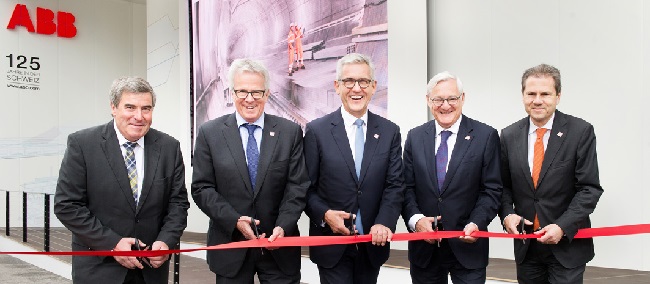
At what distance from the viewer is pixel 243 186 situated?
2713mm

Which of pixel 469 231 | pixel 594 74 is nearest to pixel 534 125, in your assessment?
pixel 469 231

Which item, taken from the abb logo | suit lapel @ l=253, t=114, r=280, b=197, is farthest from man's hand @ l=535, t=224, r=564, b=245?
the abb logo

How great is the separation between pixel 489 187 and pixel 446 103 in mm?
417

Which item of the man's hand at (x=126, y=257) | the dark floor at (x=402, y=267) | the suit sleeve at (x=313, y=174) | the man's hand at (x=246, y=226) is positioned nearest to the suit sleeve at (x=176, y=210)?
the man's hand at (x=126, y=257)

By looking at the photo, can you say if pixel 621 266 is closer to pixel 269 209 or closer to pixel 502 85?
pixel 502 85

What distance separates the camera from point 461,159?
114 inches

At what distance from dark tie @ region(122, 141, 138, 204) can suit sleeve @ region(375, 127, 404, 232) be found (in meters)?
1.02

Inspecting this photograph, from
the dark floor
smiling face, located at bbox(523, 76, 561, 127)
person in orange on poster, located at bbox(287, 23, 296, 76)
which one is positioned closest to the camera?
smiling face, located at bbox(523, 76, 561, 127)

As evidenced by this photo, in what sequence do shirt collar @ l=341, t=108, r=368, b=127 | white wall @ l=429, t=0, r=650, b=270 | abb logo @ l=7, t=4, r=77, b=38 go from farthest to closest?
abb logo @ l=7, t=4, r=77, b=38 < white wall @ l=429, t=0, r=650, b=270 < shirt collar @ l=341, t=108, r=368, b=127

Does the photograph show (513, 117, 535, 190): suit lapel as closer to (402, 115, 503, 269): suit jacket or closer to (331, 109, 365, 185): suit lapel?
(402, 115, 503, 269): suit jacket

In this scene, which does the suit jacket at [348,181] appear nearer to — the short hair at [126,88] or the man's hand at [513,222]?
the man's hand at [513,222]

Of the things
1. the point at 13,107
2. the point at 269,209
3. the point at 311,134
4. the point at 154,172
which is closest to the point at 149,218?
the point at 154,172

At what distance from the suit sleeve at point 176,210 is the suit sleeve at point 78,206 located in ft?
0.62

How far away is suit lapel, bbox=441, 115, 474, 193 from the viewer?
2896mm
